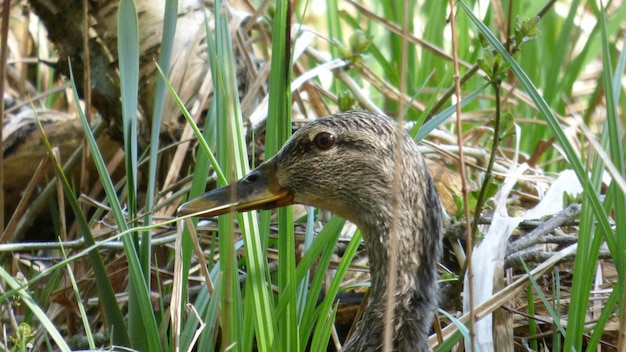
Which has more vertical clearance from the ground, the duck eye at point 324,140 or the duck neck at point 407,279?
the duck eye at point 324,140

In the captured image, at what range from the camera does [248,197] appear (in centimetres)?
200

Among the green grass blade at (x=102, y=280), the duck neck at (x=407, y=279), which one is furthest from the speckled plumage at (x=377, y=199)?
the green grass blade at (x=102, y=280)

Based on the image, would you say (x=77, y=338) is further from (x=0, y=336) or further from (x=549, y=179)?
(x=549, y=179)

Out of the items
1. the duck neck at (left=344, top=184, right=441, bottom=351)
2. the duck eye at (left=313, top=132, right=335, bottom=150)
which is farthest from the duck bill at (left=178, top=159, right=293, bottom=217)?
the duck neck at (left=344, top=184, right=441, bottom=351)

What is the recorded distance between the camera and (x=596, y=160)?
209cm

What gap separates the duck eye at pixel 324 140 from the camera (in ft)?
6.79

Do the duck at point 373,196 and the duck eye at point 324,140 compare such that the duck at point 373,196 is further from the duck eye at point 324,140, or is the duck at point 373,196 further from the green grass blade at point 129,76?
the green grass blade at point 129,76

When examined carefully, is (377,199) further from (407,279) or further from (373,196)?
(407,279)

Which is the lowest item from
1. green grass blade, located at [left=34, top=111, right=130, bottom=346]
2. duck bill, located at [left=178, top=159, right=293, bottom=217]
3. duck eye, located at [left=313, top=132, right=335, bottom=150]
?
green grass blade, located at [left=34, top=111, right=130, bottom=346]

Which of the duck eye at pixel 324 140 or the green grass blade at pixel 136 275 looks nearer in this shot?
the green grass blade at pixel 136 275

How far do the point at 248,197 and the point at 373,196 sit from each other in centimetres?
29

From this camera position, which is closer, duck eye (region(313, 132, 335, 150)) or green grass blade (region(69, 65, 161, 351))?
green grass blade (region(69, 65, 161, 351))

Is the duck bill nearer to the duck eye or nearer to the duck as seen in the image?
the duck

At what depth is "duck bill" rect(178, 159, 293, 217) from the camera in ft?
6.39
